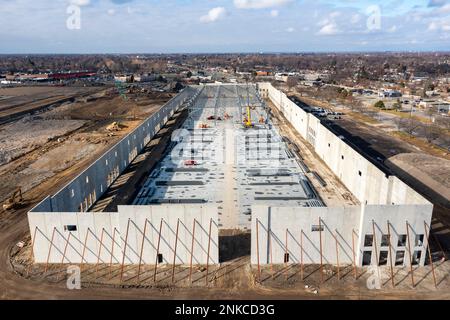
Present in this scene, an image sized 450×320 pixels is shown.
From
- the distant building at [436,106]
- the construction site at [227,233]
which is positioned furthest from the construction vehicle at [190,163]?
the distant building at [436,106]

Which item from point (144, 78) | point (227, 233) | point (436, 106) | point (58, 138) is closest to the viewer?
point (227, 233)

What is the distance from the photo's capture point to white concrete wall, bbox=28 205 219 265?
16.2 metres

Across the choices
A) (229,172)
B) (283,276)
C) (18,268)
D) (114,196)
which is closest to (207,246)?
(283,276)

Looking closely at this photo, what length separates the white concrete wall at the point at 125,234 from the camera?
16.2 m

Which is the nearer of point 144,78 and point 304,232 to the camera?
point 304,232

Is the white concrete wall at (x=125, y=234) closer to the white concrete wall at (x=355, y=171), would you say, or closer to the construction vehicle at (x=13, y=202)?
the construction vehicle at (x=13, y=202)

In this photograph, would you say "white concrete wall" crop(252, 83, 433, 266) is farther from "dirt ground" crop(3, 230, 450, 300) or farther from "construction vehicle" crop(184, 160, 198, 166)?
"construction vehicle" crop(184, 160, 198, 166)

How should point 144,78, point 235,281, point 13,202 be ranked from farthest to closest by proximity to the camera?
point 144,78 < point 13,202 < point 235,281

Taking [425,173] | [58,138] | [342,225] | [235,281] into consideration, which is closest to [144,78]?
[58,138]

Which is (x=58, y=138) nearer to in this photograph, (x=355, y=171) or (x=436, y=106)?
(x=355, y=171)

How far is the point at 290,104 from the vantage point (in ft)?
160

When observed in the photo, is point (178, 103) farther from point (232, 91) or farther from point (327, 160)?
point (327, 160)

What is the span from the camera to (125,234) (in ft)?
54.2

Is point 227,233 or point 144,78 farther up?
point 144,78
